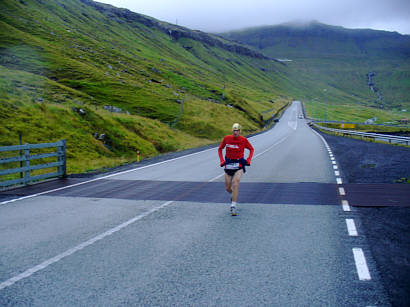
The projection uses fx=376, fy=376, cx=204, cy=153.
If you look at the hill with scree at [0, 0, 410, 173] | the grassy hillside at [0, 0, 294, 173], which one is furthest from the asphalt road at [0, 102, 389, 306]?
the grassy hillside at [0, 0, 294, 173]

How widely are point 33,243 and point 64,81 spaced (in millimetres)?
48877

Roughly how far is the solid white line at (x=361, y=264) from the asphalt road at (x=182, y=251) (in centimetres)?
2

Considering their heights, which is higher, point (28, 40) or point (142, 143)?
point (28, 40)

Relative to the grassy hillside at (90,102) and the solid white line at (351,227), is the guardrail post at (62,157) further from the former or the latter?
the solid white line at (351,227)

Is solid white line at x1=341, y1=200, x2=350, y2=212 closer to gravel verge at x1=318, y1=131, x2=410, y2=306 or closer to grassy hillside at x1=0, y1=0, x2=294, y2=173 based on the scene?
gravel verge at x1=318, y1=131, x2=410, y2=306

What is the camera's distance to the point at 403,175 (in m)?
13.4

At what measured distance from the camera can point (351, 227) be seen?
268 inches

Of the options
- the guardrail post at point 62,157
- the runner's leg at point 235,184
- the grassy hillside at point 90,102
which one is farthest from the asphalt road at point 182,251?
the grassy hillside at point 90,102

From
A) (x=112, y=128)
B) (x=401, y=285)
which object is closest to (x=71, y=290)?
(x=401, y=285)

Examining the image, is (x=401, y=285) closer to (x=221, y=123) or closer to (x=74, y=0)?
(x=221, y=123)

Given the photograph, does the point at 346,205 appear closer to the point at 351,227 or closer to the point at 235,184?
the point at 351,227

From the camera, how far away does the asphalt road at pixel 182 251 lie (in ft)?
13.5

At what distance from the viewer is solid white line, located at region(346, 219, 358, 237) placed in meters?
6.38

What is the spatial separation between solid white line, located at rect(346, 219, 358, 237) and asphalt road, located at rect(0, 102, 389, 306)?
0.07m
